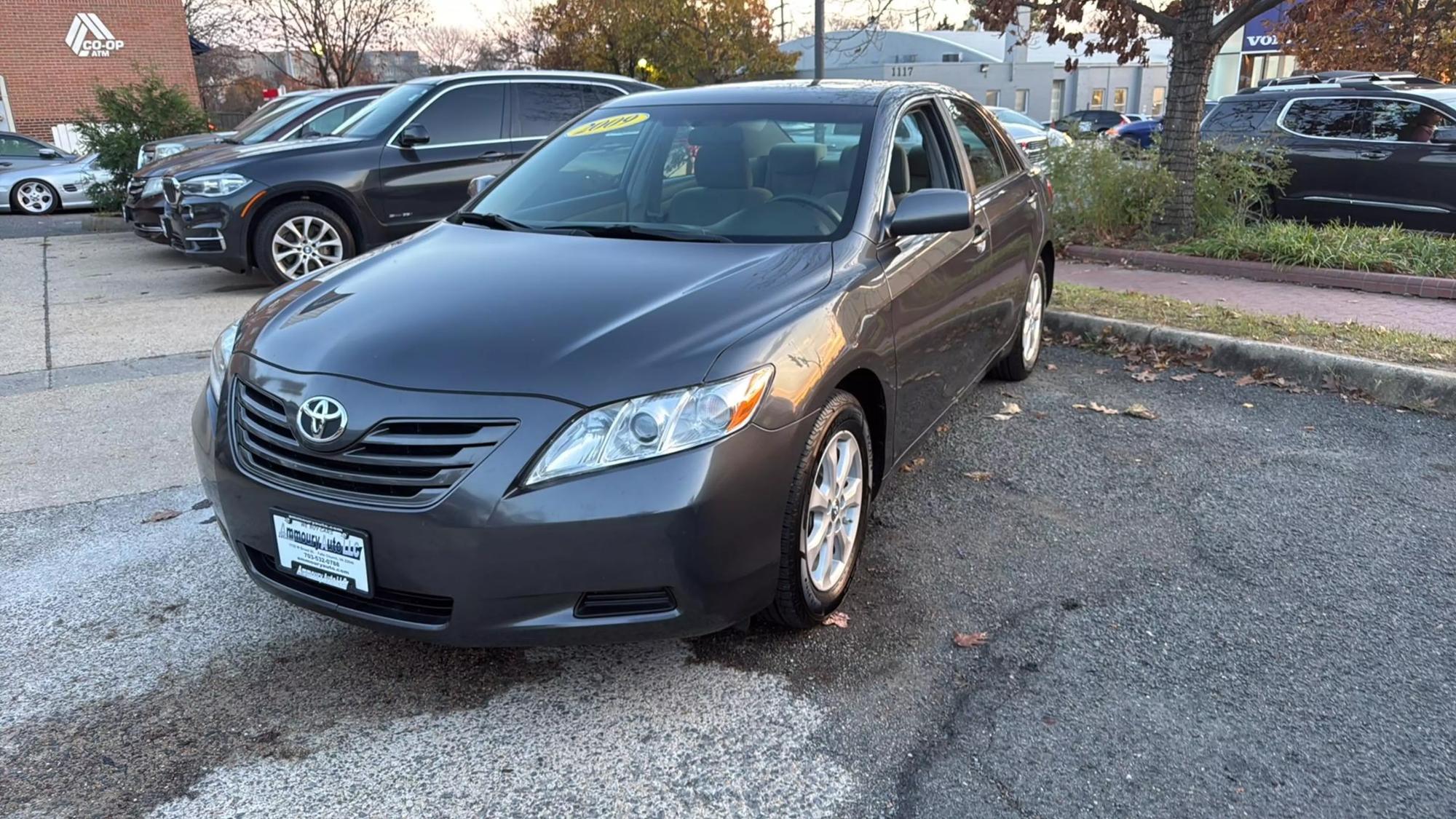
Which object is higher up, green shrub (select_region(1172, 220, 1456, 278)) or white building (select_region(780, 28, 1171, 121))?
white building (select_region(780, 28, 1171, 121))

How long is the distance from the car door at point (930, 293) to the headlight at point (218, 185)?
616cm

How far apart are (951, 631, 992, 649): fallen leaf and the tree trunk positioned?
7.74 m

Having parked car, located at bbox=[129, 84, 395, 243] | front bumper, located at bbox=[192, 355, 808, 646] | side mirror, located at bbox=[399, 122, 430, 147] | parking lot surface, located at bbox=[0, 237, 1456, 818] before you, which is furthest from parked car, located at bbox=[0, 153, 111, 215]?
front bumper, located at bbox=[192, 355, 808, 646]

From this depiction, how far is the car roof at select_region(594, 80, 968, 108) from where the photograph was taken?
4055 millimetres

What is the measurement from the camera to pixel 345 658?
3.01 meters

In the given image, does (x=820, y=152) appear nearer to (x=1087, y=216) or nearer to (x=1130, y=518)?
(x=1130, y=518)

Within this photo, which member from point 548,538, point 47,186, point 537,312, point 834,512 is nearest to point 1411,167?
point 834,512

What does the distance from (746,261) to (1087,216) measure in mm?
7790

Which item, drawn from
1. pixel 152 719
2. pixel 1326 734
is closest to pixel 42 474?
pixel 152 719

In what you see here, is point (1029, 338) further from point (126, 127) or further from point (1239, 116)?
point (126, 127)

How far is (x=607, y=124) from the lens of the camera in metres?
4.33

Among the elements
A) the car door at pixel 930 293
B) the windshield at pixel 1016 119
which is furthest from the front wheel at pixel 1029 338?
the windshield at pixel 1016 119

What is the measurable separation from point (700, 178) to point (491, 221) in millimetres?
823

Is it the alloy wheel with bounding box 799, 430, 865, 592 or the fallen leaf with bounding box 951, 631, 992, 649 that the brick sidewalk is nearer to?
the fallen leaf with bounding box 951, 631, 992, 649
